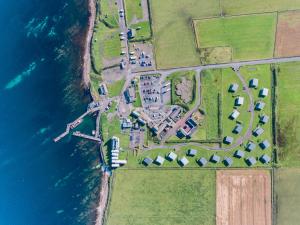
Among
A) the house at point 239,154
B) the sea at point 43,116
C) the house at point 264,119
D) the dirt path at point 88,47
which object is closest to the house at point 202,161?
the house at point 239,154

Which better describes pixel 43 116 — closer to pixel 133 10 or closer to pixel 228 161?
pixel 133 10

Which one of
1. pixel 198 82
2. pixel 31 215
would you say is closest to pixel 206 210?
pixel 198 82

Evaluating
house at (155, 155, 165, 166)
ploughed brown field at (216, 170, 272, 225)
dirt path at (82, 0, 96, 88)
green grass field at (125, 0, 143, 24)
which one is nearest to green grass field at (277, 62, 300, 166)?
ploughed brown field at (216, 170, 272, 225)

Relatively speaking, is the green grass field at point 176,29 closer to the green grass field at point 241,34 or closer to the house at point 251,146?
the green grass field at point 241,34

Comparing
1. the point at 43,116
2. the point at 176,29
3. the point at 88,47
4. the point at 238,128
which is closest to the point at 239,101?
the point at 238,128

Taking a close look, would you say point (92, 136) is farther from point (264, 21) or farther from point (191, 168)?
point (264, 21)

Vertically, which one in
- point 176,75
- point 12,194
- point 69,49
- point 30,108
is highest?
point 69,49
